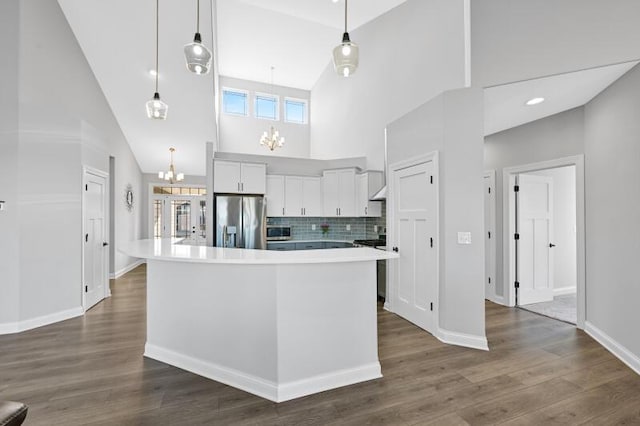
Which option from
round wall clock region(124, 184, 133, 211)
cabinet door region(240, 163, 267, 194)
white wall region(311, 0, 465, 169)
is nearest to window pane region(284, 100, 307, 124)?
white wall region(311, 0, 465, 169)

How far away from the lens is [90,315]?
3988mm

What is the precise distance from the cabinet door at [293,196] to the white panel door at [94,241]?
3057 mm

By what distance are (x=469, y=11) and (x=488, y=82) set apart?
833 millimetres

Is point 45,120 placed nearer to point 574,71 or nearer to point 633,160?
point 574,71

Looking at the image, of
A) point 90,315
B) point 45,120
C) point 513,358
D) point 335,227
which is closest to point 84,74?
point 45,120

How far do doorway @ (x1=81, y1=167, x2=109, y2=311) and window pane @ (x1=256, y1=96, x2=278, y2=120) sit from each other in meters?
4.74

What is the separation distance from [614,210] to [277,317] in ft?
11.0

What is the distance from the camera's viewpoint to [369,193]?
18.2 feet

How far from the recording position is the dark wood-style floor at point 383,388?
75.8 inches

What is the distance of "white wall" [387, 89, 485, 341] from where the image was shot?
2.96 m

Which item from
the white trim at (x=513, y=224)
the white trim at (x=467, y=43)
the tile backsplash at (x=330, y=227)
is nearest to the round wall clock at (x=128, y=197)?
the tile backsplash at (x=330, y=227)

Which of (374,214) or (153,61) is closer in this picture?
(153,61)

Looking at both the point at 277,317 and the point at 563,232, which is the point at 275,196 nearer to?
the point at 277,317

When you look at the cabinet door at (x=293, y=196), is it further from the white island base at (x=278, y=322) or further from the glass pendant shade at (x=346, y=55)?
the glass pendant shade at (x=346, y=55)
